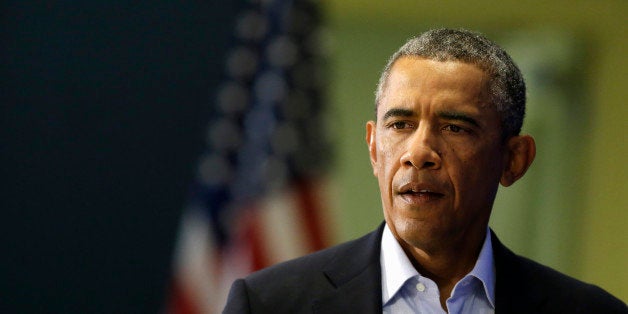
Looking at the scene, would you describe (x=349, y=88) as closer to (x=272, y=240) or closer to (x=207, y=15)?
(x=207, y=15)

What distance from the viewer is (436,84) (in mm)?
1492

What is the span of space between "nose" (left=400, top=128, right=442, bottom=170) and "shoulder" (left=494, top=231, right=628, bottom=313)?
0.77ft

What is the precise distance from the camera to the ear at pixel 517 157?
64.3 inches

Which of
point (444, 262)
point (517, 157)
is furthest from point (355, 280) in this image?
point (517, 157)

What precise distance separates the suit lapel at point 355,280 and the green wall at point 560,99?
3.25 metres

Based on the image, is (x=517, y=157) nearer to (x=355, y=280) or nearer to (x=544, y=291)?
(x=544, y=291)

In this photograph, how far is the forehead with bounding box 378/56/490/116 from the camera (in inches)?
58.7

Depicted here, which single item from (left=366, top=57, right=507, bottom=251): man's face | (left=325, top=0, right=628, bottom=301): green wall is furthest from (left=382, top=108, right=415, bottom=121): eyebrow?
(left=325, top=0, right=628, bottom=301): green wall

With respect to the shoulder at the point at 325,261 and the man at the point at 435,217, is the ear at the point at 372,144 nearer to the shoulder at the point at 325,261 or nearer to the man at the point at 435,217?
the man at the point at 435,217

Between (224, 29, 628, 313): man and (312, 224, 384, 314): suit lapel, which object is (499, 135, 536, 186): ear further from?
(312, 224, 384, 314): suit lapel

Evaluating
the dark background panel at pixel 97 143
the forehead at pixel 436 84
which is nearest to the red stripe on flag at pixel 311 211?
the dark background panel at pixel 97 143

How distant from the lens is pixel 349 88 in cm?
501

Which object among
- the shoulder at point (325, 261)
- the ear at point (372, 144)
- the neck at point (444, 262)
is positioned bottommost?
the neck at point (444, 262)

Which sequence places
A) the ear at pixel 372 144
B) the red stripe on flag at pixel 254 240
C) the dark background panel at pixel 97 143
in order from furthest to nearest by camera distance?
1. the dark background panel at pixel 97 143
2. the red stripe on flag at pixel 254 240
3. the ear at pixel 372 144
